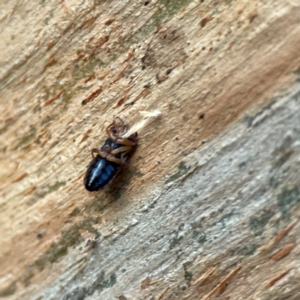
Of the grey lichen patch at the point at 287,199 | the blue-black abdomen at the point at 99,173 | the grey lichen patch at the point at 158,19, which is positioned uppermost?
the grey lichen patch at the point at 158,19

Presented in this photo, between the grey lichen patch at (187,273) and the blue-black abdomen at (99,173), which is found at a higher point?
the blue-black abdomen at (99,173)

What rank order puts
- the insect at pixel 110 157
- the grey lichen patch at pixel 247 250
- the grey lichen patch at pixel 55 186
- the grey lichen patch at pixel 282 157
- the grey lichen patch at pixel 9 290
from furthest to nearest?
the grey lichen patch at pixel 9 290 < the grey lichen patch at pixel 55 186 < the insect at pixel 110 157 < the grey lichen patch at pixel 247 250 < the grey lichen patch at pixel 282 157

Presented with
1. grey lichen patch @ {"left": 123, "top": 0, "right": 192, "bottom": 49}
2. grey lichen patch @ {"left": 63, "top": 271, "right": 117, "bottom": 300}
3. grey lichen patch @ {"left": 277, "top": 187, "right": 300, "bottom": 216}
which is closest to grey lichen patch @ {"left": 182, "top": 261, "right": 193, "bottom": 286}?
grey lichen patch @ {"left": 63, "top": 271, "right": 117, "bottom": 300}

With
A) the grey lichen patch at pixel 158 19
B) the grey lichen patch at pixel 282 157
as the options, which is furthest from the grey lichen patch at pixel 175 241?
the grey lichen patch at pixel 158 19

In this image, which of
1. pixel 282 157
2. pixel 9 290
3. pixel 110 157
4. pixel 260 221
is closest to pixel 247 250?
pixel 260 221

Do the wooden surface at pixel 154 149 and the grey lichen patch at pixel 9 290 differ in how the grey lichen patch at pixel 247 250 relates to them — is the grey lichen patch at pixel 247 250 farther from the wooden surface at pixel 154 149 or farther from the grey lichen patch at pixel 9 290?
the grey lichen patch at pixel 9 290

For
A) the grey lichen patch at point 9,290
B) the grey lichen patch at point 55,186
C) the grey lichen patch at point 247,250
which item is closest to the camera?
the grey lichen patch at point 247,250

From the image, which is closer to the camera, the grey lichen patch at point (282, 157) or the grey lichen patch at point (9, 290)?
the grey lichen patch at point (282, 157)

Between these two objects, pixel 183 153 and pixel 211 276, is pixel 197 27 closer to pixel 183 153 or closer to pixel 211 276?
pixel 183 153
